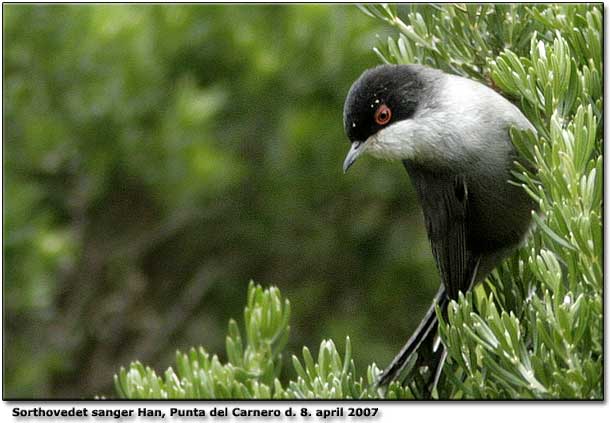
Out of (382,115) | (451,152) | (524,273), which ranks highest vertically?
(382,115)

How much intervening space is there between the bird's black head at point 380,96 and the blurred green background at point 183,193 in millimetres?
2495

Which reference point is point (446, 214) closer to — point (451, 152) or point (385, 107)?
point (451, 152)

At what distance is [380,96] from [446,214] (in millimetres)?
444

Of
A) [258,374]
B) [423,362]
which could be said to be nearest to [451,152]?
[423,362]

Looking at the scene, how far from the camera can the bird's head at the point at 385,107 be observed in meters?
2.99

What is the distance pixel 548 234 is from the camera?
6.75 ft

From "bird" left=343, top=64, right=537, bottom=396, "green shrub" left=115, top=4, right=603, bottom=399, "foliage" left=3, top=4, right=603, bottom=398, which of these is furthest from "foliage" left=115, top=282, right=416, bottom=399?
"foliage" left=3, top=4, right=603, bottom=398

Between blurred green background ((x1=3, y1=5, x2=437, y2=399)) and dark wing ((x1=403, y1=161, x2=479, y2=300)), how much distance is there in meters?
2.41

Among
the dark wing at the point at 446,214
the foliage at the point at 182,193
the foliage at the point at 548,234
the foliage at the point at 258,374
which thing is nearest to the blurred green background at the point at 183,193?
the foliage at the point at 182,193

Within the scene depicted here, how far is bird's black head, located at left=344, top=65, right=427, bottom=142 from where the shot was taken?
298cm

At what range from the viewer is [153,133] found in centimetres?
589

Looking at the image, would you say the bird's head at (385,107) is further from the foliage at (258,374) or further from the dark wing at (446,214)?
the foliage at (258,374)

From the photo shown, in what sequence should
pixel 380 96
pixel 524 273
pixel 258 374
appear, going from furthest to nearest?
pixel 380 96, pixel 258 374, pixel 524 273

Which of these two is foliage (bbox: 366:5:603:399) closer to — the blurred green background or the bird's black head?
the bird's black head
